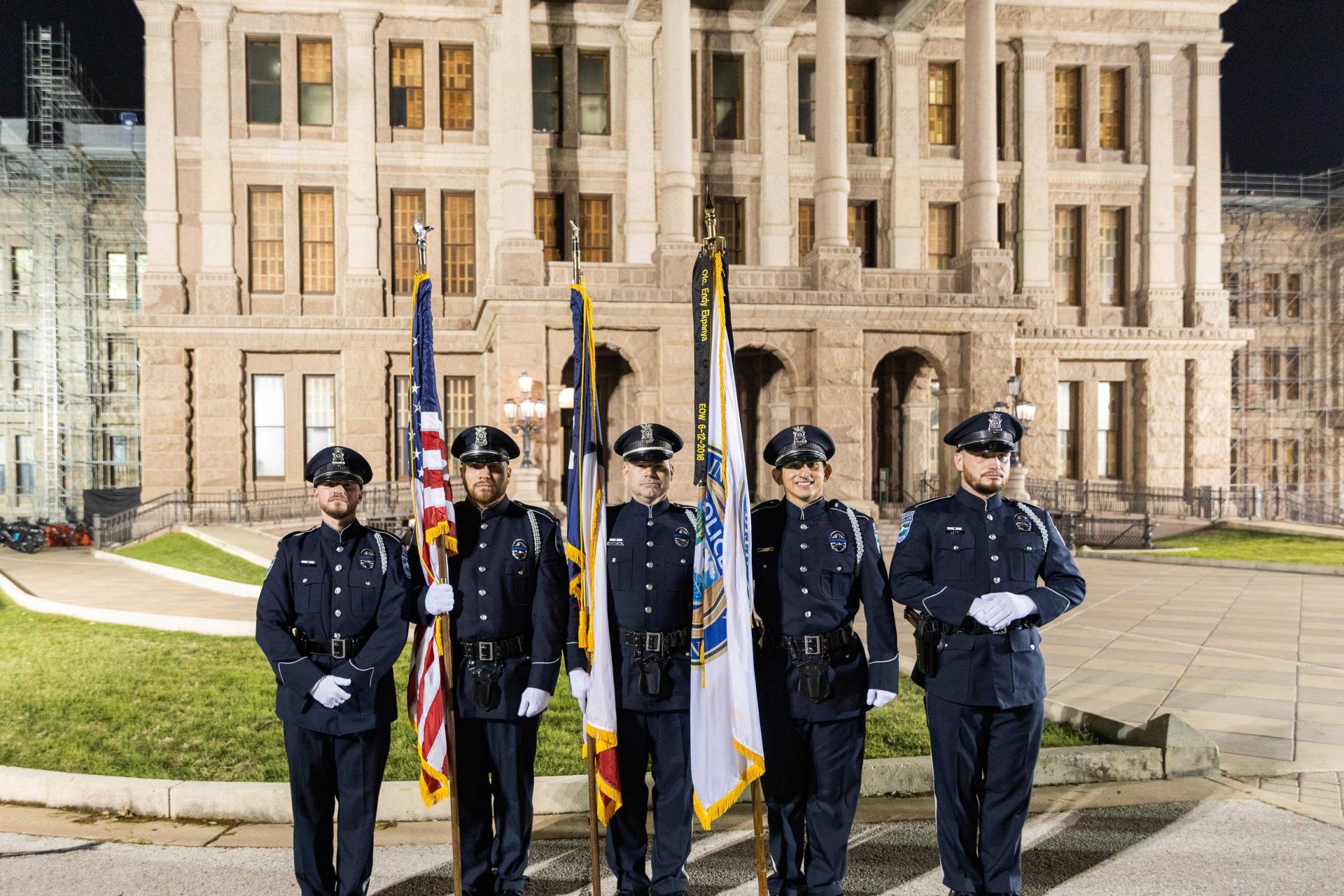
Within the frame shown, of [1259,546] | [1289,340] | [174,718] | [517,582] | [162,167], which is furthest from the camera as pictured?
[1289,340]

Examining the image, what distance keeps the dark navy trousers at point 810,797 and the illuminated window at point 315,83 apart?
1158 inches

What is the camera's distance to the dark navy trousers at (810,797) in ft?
16.4

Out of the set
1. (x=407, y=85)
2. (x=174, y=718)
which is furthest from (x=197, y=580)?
(x=407, y=85)

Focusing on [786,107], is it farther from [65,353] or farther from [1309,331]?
[65,353]

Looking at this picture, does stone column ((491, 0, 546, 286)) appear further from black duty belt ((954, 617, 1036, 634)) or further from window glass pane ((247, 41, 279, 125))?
black duty belt ((954, 617, 1036, 634))

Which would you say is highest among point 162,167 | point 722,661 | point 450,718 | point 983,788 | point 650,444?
point 162,167

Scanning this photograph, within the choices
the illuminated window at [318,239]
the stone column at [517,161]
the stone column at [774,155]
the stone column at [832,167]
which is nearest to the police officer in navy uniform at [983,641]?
the stone column at [517,161]

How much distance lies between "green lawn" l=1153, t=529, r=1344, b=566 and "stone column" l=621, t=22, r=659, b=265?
16.5 meters

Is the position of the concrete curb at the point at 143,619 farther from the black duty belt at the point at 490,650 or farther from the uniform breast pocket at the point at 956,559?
the uniform breast pocket at the point at 956,559

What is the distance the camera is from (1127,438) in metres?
33.0

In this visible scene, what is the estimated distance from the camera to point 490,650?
5254 millimetres

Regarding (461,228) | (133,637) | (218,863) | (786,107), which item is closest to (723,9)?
(786,107)

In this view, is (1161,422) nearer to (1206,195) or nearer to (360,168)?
(1206,195)

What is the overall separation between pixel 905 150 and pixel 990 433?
28027mm
